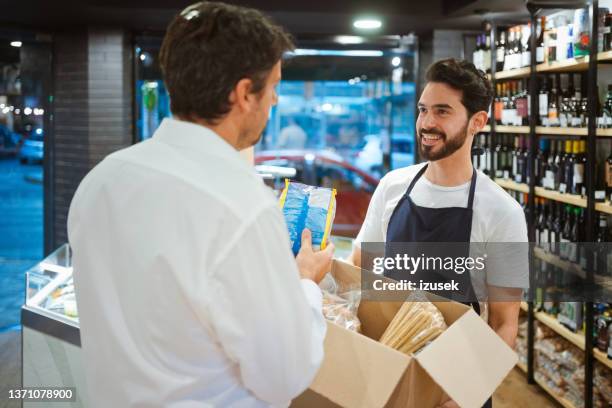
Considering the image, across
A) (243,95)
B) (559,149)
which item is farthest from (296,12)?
(243,95)

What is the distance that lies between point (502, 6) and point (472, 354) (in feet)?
12.8

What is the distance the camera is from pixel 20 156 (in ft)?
21.0

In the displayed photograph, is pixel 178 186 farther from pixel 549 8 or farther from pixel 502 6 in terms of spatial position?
pixel 502 6

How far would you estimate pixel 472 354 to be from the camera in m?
1.59

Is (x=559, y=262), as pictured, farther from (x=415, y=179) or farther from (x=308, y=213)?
(x=308, y=213)

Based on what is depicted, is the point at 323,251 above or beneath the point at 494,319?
above

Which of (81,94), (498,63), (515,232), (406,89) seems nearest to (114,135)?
(81,94)

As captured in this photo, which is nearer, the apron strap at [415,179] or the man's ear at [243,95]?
the man's ear at [243,95]

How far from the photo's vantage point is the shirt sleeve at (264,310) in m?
1.18

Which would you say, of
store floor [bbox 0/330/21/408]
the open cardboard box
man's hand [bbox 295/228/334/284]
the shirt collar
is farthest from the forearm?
store floor [bbox 0/330/21/408]

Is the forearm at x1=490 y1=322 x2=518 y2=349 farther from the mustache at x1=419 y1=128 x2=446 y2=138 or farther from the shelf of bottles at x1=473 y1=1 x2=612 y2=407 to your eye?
the shelf of bottles at x1=473 y1=1 x2=612 y2=407

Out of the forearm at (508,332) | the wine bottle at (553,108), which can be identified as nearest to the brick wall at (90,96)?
the wine bottle at (553,108)

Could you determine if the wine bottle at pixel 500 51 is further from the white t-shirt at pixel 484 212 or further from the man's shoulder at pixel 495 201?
the man's shoulder at pixel 495 201

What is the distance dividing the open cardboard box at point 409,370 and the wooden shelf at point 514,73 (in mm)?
3380
